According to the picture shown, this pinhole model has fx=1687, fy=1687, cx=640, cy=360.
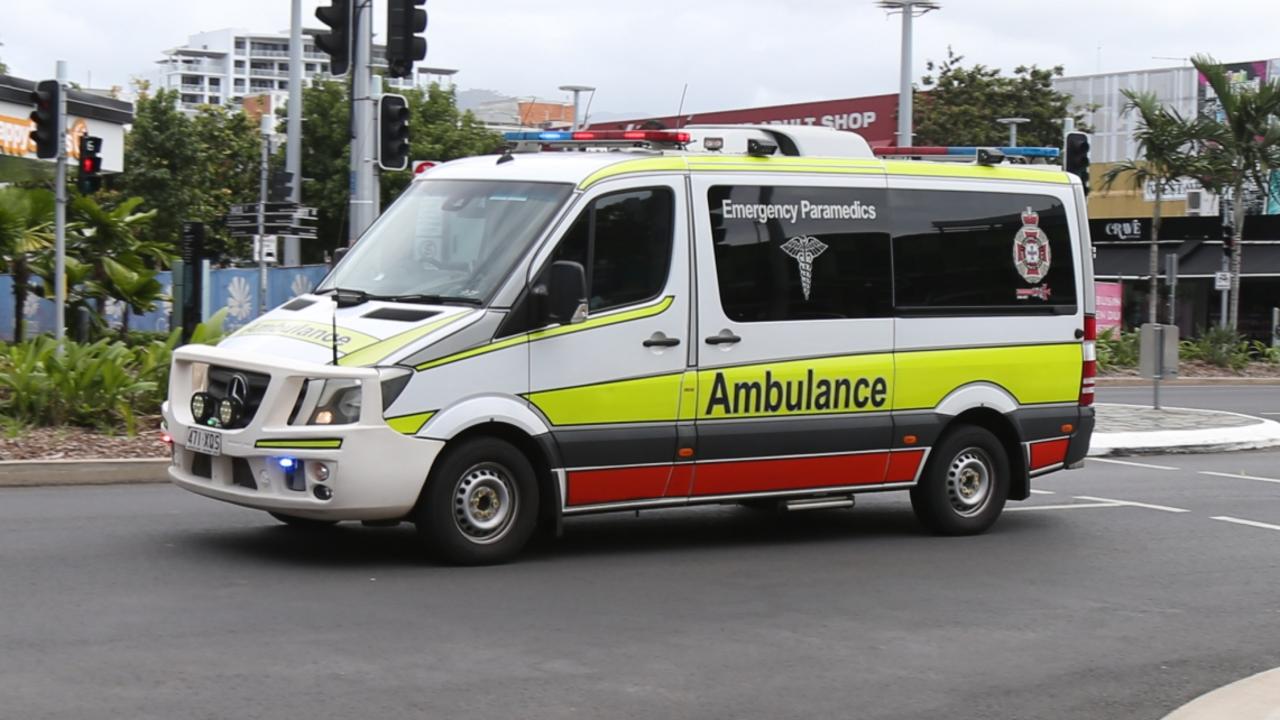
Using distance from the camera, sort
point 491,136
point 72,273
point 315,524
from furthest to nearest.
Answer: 1. point 491,136
2. point 72,273
3. point 315,524

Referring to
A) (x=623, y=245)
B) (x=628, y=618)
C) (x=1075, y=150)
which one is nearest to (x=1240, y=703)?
(x=628, y=618)

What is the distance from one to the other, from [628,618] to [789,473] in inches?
102

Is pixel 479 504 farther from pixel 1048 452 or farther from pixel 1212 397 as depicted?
pixel 1212 397

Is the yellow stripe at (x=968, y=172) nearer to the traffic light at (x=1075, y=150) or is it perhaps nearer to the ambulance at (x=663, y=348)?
the ambulance at (x=663, y=348)

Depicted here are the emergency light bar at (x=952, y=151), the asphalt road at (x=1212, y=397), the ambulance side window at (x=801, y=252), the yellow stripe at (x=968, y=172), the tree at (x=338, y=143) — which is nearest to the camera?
the ambulance side window at (x=801, y=252)

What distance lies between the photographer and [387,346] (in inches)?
364

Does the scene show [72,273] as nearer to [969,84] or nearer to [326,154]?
[969,84]

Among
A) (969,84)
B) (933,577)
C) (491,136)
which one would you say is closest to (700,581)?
(933,577)

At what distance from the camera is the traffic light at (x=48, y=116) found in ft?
58.7

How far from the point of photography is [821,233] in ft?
35.9

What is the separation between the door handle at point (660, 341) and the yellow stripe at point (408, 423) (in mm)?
1525

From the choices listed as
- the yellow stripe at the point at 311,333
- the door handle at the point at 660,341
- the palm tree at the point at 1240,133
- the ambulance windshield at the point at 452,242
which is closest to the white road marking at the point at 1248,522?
the door handle at the point at 660,341

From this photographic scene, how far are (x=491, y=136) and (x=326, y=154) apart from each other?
834 cm

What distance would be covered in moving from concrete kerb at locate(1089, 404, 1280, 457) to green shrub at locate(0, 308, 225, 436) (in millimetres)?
9902
